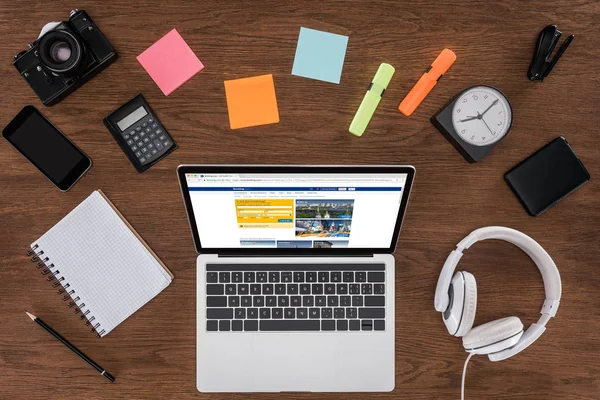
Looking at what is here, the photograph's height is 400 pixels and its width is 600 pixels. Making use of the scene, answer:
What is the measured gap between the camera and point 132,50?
3.46ft

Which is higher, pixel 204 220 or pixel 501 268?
pixel 204 220

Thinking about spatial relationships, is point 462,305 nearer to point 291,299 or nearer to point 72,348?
point 291,299

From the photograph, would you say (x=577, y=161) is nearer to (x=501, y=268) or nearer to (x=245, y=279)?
(x=501, y=268)

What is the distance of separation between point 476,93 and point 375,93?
20 centimetres

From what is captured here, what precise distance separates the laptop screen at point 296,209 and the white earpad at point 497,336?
9.5 inches

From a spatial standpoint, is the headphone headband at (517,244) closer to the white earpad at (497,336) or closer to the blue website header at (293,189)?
the white earpad at (497,336)

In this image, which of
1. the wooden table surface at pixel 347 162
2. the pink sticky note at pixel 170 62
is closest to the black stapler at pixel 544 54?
the wooden table surface at pixel 347 162

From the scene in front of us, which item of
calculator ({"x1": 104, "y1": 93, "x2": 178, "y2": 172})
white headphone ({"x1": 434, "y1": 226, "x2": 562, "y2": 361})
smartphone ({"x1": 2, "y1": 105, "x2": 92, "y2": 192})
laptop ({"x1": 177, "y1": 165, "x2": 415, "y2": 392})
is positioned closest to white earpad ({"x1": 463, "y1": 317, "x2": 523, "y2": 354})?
white headphone ({"x1": 434, "y1": 226, "x2": 562, "y2": 361})

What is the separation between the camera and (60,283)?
1051mm

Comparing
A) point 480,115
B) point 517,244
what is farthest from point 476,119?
point 517,244

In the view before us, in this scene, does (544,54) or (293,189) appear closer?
(293,189)

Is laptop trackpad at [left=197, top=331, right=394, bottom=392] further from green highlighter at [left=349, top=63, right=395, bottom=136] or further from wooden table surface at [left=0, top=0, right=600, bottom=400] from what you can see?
green highlighter at [left=349, top=63, right=395, bottom=136]

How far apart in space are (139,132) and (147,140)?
23 mm

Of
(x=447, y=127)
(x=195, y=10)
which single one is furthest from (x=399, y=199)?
(x=195, y=10)
